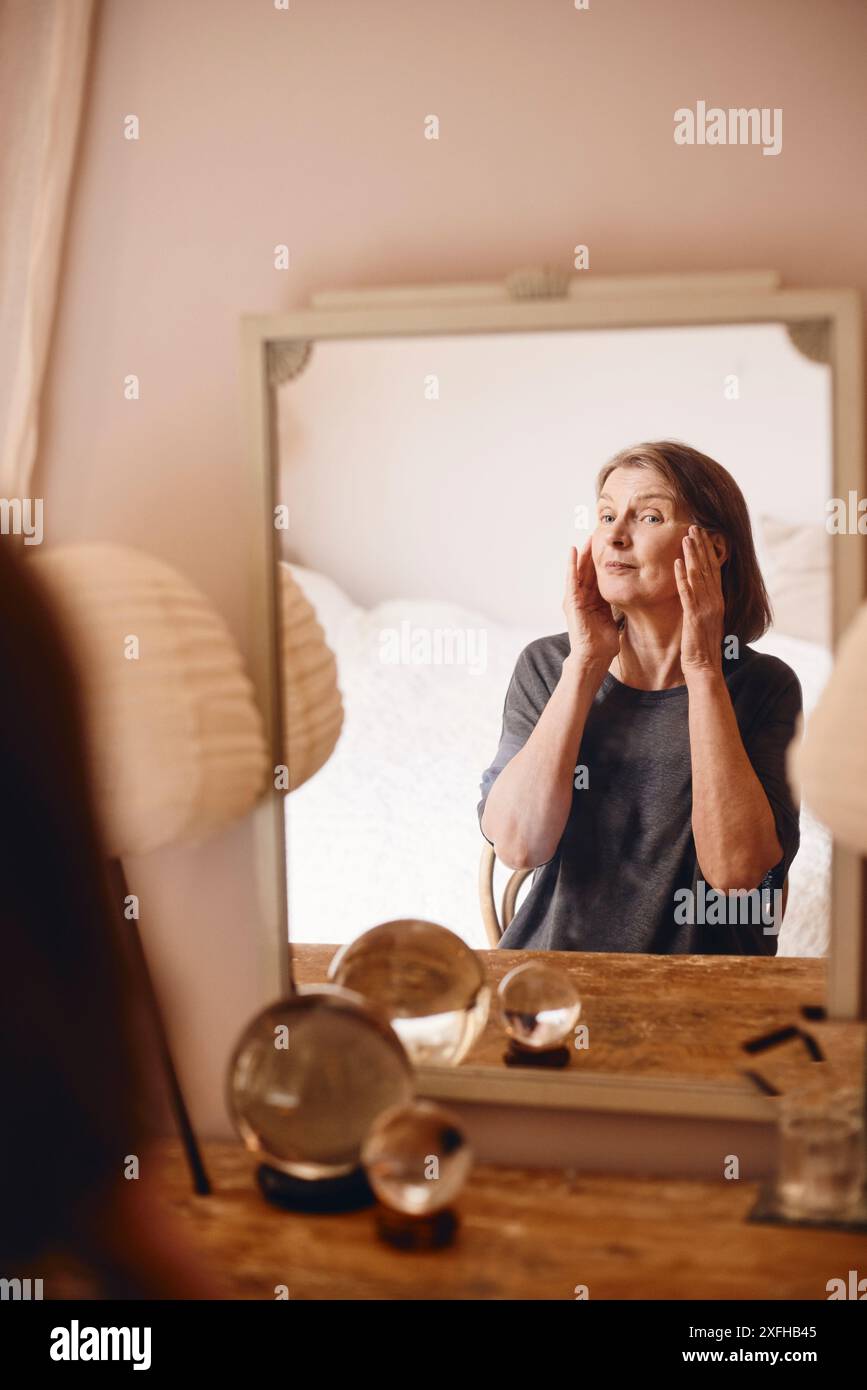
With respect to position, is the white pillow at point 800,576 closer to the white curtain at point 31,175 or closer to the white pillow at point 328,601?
the white pillow at point 328,601

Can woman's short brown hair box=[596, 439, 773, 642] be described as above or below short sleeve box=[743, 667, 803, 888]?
above

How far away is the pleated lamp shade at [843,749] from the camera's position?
0.69m

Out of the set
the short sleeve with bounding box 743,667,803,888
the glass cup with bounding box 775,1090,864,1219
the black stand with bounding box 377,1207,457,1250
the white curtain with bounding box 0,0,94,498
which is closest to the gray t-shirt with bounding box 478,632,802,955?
the short sleeve with bounding box 743,667,803,888

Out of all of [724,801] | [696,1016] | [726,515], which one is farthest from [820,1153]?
[726,515]

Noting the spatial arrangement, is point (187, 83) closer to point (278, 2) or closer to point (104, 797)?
point (278, 2)

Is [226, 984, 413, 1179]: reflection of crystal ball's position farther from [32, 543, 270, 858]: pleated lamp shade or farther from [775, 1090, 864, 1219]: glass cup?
[775, 1090, 864, 1219]: glass cup

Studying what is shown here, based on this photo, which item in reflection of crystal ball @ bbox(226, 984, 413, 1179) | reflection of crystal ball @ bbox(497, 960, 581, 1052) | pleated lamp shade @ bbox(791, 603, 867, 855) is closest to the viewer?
pleated lamp shade @ bbox(791, 603, 867, 855)

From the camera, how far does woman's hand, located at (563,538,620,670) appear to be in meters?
0.91

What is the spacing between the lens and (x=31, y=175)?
38.7 inches

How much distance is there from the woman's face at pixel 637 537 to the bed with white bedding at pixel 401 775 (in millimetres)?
78

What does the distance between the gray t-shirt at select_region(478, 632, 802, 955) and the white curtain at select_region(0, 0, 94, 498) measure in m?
0.48

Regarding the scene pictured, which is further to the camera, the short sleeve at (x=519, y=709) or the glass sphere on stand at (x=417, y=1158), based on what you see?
the short sleeve at (x=519, y=709)

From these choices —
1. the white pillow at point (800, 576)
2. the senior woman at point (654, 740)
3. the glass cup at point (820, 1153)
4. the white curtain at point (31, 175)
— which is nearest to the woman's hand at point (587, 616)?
the senior woman at point (654, 740)

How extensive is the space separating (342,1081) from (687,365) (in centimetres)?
58
